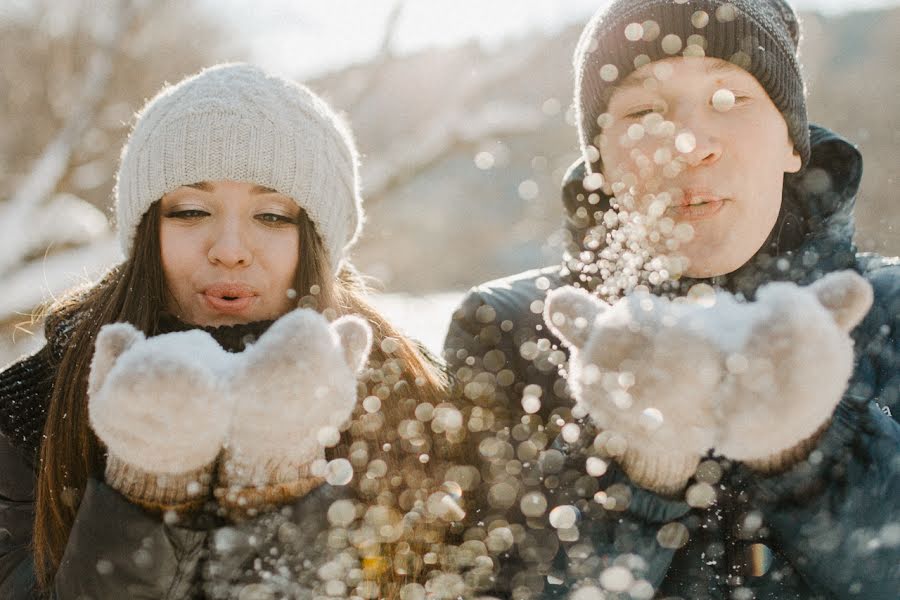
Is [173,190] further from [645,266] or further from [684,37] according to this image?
[684,37]

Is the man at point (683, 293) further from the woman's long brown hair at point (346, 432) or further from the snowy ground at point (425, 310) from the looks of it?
the snowy ground at point (425, 310)

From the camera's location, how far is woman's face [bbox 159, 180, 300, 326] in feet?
5.91

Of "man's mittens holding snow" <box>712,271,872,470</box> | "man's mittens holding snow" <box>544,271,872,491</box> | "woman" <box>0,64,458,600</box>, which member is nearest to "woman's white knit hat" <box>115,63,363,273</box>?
"woman" <box>0,64,458,600</box>

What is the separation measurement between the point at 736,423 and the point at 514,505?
0.73 meters

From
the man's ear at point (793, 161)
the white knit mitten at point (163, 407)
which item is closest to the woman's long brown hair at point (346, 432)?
the white knit mitten at point (163, 407)

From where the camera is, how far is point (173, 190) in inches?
74.6

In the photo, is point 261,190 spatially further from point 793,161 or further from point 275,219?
point 793,161

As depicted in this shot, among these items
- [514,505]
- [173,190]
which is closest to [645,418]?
[514,505]

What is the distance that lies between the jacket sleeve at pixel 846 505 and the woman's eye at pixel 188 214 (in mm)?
1433

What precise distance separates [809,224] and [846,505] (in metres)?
0.86

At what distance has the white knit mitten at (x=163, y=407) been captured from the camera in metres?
1.14

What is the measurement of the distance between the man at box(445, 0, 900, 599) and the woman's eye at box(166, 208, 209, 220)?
0.76m

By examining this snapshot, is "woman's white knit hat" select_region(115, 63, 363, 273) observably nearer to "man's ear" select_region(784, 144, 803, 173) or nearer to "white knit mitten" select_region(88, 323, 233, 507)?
"white knit mitten" select_region(88, 323, 233, 507)

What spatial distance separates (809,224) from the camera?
187 cm
